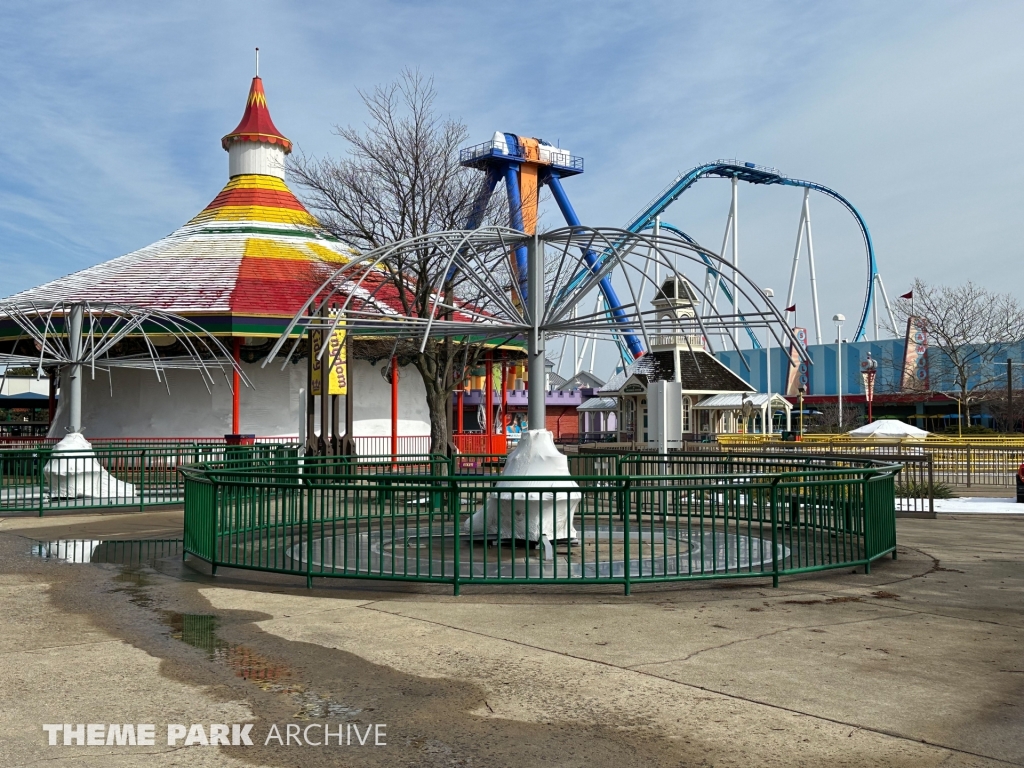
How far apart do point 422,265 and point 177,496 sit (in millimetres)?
8319

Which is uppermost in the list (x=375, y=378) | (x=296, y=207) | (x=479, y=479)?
(x=296, y=207)

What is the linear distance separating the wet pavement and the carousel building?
69.3ft

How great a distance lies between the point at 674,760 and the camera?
4828 mm

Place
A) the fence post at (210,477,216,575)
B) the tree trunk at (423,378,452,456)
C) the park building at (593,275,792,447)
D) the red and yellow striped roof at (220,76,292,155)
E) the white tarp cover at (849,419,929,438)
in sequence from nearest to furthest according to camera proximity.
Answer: the fence post at (210,477,216,575) → the tree trunk at (423,378,452,456) → the white tarp cover at (849,419,929,438) → the red and yellow striped roof at (220,76,292,155) → the park building at (593,275,792,447)

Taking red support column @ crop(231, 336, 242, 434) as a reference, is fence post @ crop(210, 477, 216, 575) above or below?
below

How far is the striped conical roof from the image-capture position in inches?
1200

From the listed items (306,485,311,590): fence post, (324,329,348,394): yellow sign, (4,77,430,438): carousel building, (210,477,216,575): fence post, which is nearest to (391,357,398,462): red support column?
(4,77,430,438): carousel building

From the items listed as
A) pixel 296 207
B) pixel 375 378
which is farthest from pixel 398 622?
pixel 296 207

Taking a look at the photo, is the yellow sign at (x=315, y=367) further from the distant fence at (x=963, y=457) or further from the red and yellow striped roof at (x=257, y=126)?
the red and yellow striped roof at (x=257, y=126)

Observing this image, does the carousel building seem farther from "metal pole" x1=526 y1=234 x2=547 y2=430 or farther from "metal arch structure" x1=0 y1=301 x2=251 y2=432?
"metal pole" x1=526 y1=234 x2=547 y2=430

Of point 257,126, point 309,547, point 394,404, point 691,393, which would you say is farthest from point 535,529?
point 691,393

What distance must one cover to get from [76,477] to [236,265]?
16830 millimetres

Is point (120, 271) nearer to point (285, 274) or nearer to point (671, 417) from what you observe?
point (285, 274)

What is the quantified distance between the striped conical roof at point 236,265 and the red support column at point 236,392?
1.48 meters
